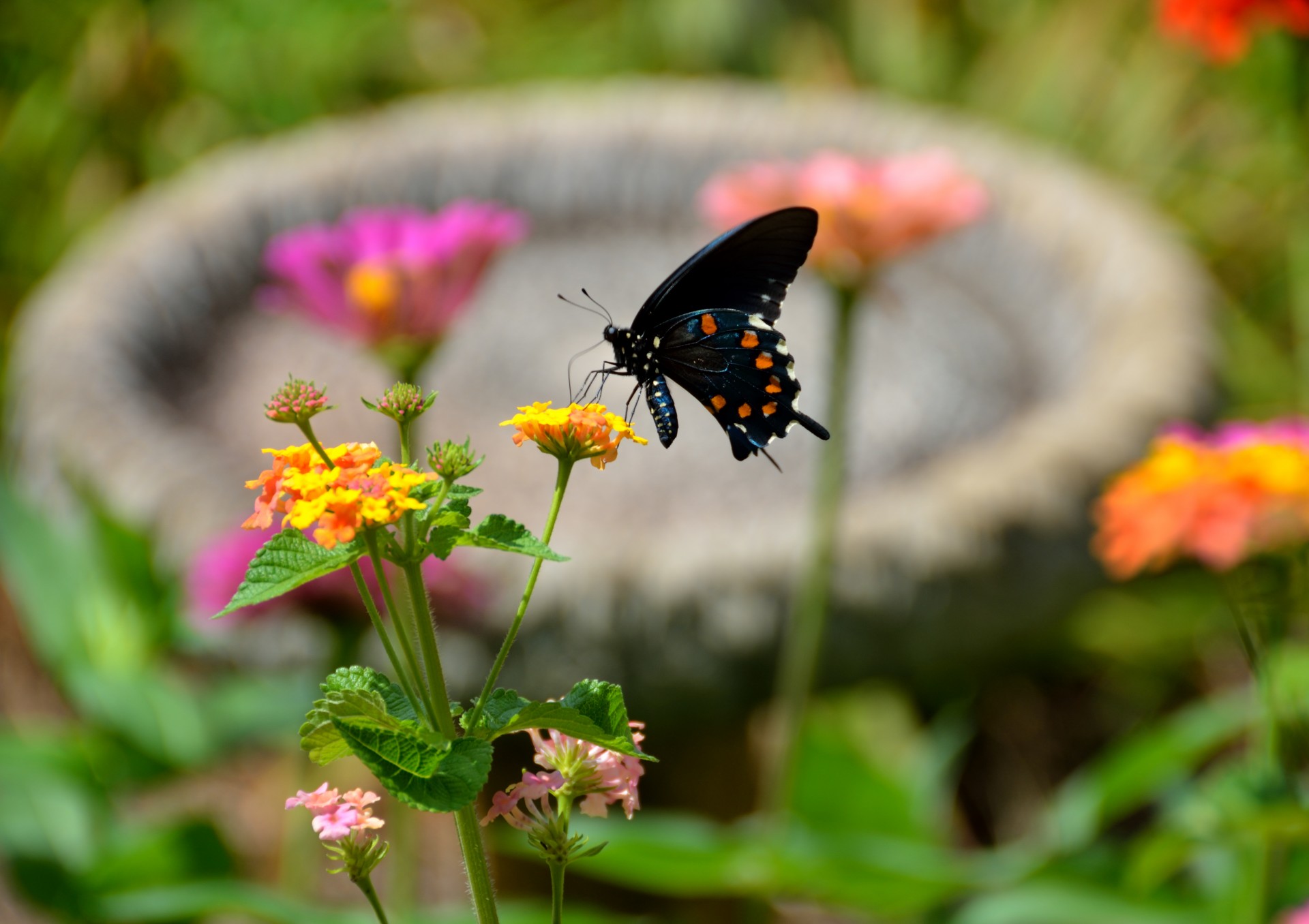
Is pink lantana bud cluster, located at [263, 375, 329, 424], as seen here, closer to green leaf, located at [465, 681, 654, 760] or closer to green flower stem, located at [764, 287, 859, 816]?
green leaf, located at [465, 681, 654, 760]

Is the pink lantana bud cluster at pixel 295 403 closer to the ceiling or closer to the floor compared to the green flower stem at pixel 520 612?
closer to the ceiling

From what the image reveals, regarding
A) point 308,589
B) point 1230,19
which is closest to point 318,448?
point 308,589

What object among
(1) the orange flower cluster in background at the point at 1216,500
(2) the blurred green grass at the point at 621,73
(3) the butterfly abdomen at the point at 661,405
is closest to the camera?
(3) the butterfly abdomen at the point at 661,405

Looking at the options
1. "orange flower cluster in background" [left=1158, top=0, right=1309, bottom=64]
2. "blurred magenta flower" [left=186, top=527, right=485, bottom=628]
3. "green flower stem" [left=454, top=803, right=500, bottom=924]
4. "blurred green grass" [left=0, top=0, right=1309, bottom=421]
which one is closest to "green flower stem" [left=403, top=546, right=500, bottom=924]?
"green flower stem" [left=454, top=803, right=500, bottom=924]

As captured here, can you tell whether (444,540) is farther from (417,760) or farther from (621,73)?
(621,73)

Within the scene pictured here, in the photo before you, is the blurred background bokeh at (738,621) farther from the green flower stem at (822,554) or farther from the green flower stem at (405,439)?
the green flower stem at (405,439)

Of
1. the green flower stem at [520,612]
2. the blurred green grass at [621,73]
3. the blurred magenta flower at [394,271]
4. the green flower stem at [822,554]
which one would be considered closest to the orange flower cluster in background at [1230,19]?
the green flower stem at [822,554]

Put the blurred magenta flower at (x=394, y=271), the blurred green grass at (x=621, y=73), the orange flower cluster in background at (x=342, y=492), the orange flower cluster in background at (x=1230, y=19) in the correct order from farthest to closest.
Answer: the blurred green grass at (x=621, y=73), the orange flower cluster in background at (x=1230, y=19), the blurred magenta flower at (x=394, y=271), the orange flower cluster in background at (x=342, y=492)
